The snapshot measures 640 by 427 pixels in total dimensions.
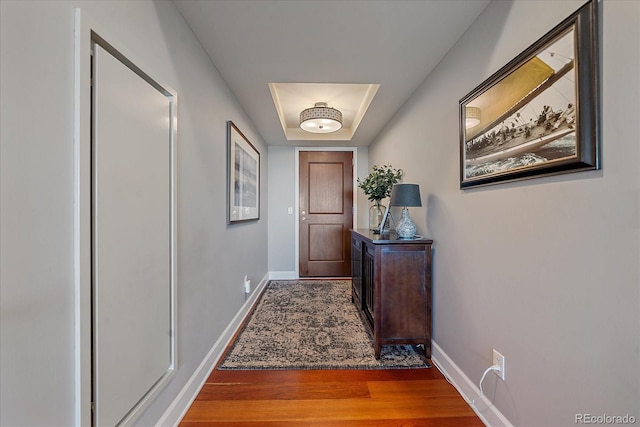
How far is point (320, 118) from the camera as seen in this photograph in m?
2.50

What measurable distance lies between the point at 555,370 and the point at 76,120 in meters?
1.82

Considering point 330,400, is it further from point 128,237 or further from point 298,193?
point 298,193

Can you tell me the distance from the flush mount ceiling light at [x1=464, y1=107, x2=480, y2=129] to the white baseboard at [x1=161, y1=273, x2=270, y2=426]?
6.88 ft

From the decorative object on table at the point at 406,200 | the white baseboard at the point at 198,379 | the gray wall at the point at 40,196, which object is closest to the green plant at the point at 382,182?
the decorative object on table at the point at 406,200

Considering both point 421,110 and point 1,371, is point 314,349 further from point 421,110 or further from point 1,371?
point 421,110

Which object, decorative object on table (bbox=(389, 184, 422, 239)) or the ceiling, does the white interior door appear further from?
decorative object on table (bbox=(389, 184, 422, 239))

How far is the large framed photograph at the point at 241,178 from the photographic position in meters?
2.05

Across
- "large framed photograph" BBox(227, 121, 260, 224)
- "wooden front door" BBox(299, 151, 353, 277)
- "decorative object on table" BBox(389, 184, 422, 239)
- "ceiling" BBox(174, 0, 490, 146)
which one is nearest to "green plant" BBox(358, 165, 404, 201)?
"decorative object on table" BBox(389, 184, 422, 239)

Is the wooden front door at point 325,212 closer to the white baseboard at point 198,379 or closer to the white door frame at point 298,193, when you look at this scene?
the white door frame at point 298,193

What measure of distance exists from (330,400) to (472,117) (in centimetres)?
176

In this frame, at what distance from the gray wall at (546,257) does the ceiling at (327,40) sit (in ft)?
0.73

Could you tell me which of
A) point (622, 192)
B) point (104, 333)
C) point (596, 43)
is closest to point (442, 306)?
point (622, 192)

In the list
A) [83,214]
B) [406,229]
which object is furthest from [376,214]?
[83,214]

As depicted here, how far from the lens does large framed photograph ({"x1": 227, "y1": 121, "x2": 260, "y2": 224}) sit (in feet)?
6.72
